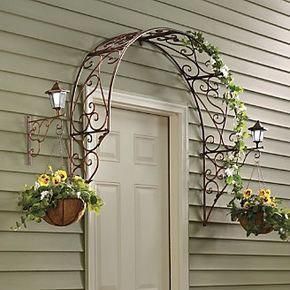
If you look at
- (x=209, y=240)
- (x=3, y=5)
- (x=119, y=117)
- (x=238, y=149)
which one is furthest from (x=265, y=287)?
(x=3, y=5)

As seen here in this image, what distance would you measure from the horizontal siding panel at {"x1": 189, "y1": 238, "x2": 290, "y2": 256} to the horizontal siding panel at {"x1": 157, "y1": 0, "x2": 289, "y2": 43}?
1.56 meters

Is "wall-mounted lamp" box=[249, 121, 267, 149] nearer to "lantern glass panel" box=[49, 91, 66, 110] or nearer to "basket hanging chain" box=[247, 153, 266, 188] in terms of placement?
"basket hanging chain" box=[247, 153, 266, 188]

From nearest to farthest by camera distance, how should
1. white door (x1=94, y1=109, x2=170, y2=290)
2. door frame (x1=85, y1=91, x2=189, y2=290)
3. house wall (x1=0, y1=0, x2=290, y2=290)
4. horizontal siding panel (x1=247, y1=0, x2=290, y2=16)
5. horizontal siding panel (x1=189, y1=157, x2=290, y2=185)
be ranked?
house wall (x1=0, y1=0, x2=290, y2=290) → white door (x1=94, y1=109, x2=170, y2=290) → door frame (x1=85, y1=91, x2=189, y2=290) → horizontal siding panel (x1=189, y1=157, x2=290, y2=185) → horizontal siding panel (x1=247, y1=0, x2=290, y2=16)

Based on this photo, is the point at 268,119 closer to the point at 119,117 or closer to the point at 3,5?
the point at 119,117

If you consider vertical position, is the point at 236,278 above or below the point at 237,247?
below

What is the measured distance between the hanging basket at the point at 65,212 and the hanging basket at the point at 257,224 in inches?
59.3

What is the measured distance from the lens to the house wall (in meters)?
3.99

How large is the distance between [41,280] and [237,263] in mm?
1804

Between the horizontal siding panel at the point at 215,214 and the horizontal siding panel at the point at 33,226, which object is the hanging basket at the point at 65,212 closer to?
the horizontal siding panel at the point at 33,226

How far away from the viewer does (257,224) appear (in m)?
4.94

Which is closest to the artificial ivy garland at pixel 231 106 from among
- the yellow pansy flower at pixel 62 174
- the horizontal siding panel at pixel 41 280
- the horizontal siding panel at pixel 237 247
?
the horizontal siding panel at pixel 237 247

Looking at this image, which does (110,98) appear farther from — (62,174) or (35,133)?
(62,174)

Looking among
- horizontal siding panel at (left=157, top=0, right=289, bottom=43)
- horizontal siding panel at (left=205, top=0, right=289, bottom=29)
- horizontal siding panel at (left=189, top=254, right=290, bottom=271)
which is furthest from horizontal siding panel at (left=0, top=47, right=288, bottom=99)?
horizontal siding panel at (left=189, top=254, right=290, bottom=271)

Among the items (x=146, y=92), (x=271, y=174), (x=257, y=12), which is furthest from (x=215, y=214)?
(x=257, y=12)
